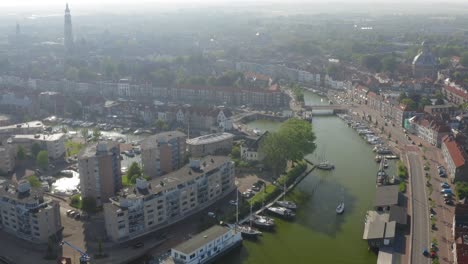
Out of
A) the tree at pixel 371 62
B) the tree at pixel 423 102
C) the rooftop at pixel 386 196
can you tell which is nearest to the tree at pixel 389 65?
the tree at pixel 371 62

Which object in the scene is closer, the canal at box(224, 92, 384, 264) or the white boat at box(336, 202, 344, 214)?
the canal at box(224, 92, 384, 264)

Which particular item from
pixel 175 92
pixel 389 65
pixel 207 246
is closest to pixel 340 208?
pixel 207 246

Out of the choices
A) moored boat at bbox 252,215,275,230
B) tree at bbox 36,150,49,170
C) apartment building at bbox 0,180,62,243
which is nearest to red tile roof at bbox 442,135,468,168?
moored boat at bbox 252,215,275,230

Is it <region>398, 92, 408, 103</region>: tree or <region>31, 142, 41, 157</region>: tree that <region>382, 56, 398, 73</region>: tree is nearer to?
<region>398, 92, 408, 103</region>: tree

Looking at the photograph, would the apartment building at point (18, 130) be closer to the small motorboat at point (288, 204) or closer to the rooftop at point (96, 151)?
the rooftop at point (96, 151)

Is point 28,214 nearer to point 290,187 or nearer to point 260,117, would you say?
point 290,187
